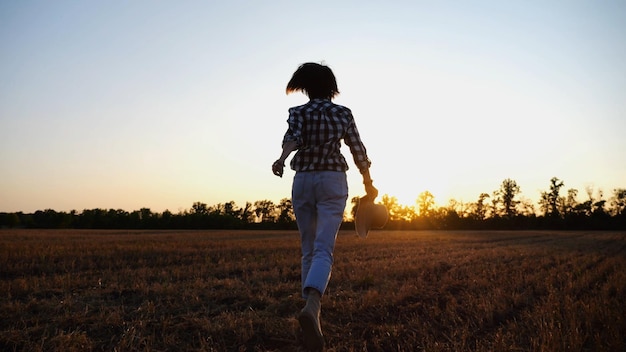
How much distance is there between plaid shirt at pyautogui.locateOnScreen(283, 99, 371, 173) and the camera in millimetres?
2879

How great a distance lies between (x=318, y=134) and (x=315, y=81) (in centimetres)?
49

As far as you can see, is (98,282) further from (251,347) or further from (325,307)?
(251,347)

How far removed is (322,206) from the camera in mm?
2850

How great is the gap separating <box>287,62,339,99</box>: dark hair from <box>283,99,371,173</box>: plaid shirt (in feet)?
0.54

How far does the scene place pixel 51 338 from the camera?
3354 millimetres

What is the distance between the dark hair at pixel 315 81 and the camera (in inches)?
124

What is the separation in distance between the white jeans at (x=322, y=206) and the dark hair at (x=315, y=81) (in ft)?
2.15

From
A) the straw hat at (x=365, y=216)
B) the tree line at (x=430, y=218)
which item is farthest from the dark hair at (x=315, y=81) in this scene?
the tree line at (x=430, y=218)

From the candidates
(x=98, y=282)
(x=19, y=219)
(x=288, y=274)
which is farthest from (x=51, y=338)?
(x=19, y=219)

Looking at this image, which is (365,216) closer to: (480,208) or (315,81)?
(315,81)

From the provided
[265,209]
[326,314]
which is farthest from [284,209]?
[326,314]

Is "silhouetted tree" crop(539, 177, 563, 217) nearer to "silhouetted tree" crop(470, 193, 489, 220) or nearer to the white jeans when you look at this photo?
"silhouetted tree" crop(470, 193, 489, 220)

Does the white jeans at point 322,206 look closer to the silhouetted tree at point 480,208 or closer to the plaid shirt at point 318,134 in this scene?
the plaid shirt at point 318,134

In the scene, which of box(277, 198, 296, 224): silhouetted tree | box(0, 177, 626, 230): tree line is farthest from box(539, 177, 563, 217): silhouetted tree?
box(277, 198, 296, 224): silhouetted tree
